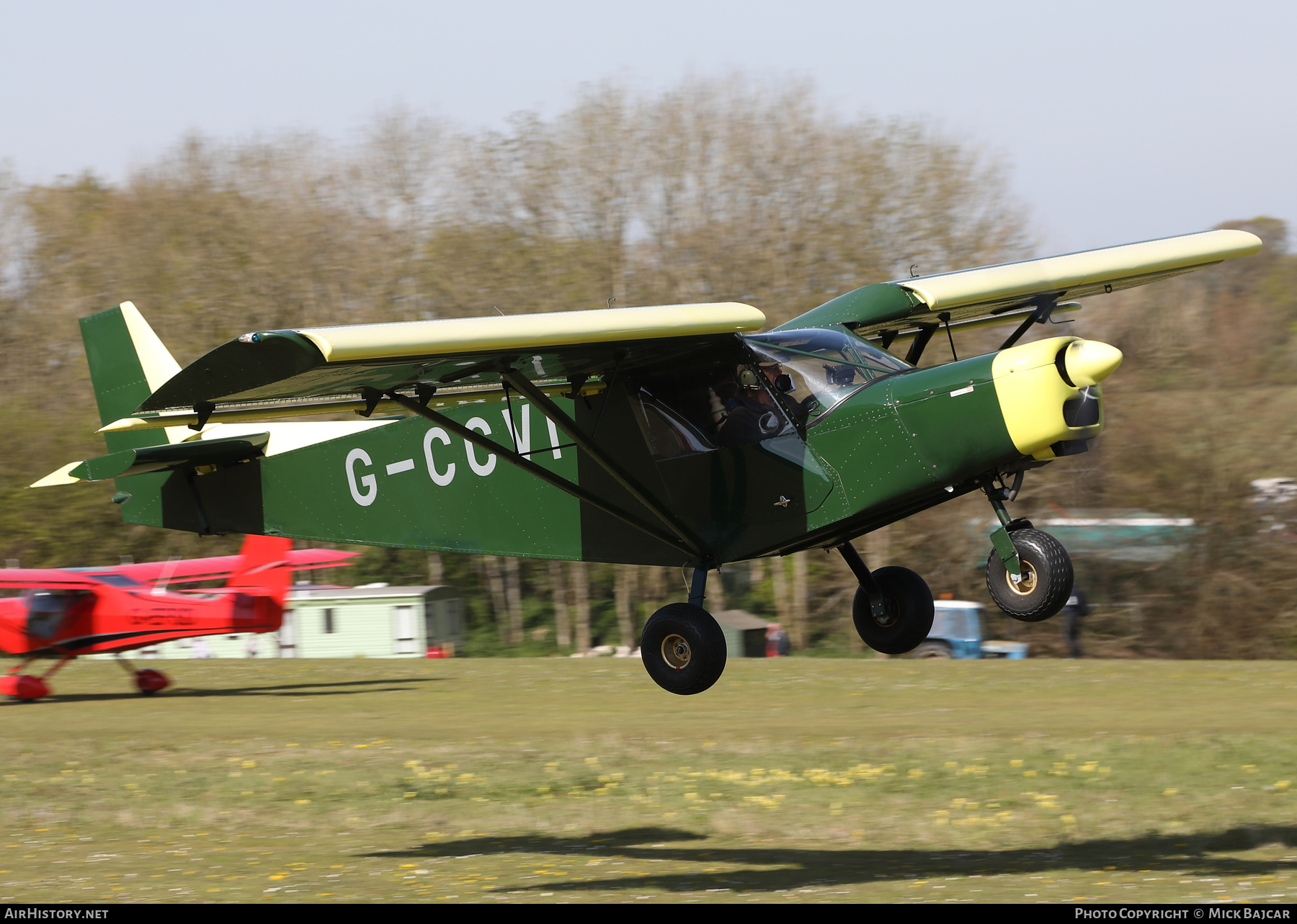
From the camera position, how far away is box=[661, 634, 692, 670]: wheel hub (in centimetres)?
1016

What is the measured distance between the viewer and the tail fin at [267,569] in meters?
31.0

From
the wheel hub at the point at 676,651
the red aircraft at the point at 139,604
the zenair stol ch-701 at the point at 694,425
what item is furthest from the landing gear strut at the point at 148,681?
the wheel hub at the point at 676,651

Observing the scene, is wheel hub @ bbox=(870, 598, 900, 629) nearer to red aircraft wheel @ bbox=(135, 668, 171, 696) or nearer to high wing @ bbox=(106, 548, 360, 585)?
high wing @ bbox=(106, 548, 360, 585)

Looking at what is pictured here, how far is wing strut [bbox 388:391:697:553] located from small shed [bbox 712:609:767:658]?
95.6ft

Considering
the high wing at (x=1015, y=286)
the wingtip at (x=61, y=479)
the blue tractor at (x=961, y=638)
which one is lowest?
the blue tractor at (x=961, y=638)

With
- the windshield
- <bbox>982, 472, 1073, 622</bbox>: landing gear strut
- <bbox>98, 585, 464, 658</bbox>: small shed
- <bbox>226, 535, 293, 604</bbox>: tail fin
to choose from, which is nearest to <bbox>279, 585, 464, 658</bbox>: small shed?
<bbox>98, 585, 464, 658</bbox>: small shed

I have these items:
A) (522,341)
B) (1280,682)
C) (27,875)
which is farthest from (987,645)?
(522,341)

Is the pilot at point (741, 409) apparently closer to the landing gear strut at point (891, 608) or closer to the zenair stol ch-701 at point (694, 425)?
the zenair stol ch-701 at point (694, 425)

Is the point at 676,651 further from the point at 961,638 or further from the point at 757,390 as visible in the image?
the point at 961,638

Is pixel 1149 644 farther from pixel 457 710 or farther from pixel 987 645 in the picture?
pixel 457 710

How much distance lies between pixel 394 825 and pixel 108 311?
1706 cm

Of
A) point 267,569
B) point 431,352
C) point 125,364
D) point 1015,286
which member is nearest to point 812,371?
point 1015,286

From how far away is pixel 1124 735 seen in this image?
1078 inches

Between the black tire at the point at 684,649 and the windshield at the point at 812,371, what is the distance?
1754mm
